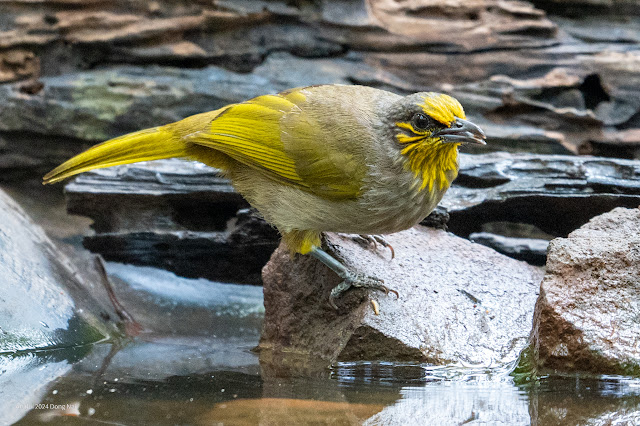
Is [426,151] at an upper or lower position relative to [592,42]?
lower

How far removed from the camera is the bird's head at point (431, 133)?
11.6 feet

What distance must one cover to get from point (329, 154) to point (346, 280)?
0.71m

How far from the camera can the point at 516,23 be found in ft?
22.4

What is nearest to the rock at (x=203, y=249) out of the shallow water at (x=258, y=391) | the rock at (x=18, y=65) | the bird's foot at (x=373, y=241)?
the bird's foot at (x=373, y=241)

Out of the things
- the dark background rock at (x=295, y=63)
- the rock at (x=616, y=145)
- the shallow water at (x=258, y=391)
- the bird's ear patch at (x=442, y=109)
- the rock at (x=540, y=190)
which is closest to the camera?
the shallow water at (x=258, y=391)

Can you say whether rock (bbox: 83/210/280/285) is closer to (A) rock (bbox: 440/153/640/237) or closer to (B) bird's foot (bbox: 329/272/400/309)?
(B) bird's foot (bbox: 329/272/400/309)

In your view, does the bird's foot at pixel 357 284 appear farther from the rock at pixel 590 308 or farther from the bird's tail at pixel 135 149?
the bird's tail at pixel 135 149

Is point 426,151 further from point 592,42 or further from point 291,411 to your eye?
point 592,42

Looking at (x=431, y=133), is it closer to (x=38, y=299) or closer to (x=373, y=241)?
(x=373, y=241)

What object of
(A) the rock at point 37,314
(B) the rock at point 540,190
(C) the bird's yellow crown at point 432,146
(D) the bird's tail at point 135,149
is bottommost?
(A) the rock at point 37,314

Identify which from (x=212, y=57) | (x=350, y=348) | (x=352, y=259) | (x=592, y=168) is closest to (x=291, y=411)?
(x=350, y=348)

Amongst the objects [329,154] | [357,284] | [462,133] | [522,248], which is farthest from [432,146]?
[522,248]

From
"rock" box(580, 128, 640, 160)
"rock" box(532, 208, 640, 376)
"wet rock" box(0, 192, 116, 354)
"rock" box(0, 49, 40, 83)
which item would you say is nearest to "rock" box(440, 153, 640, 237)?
"rock" box(532, 208, 640, 376)

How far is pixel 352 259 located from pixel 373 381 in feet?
3.06
